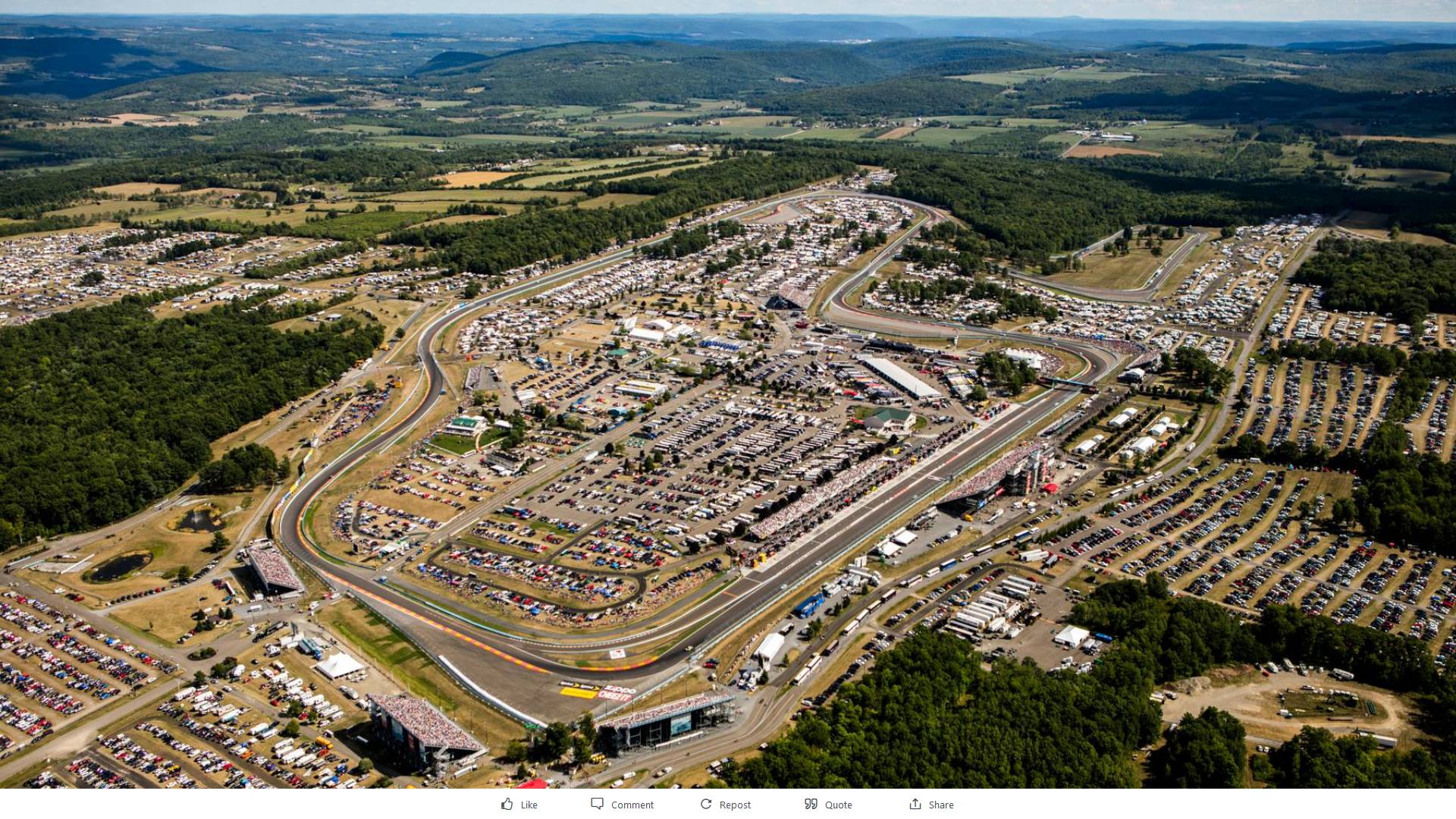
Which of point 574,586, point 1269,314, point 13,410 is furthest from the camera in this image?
point 1269,314

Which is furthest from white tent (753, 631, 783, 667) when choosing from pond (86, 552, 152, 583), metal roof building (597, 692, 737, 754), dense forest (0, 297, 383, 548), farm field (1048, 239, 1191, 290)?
farm field (1048, 239, 1191, 290)

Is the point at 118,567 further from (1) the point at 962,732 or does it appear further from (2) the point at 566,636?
(1) the point at 962,732

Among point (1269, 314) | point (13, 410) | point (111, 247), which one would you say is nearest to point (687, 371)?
point (13, 410)

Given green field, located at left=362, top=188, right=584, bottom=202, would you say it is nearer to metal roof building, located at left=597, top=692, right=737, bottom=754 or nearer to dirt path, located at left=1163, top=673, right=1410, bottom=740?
metal roof building, located at left=597, top=692, right=737, bottom=754

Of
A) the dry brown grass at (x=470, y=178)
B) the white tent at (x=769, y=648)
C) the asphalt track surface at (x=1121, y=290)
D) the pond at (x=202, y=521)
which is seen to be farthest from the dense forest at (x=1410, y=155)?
the pond at (x=202, y=521)

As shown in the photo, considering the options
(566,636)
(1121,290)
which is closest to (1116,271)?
(1121,290)

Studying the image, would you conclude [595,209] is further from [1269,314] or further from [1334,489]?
[1334,489]
